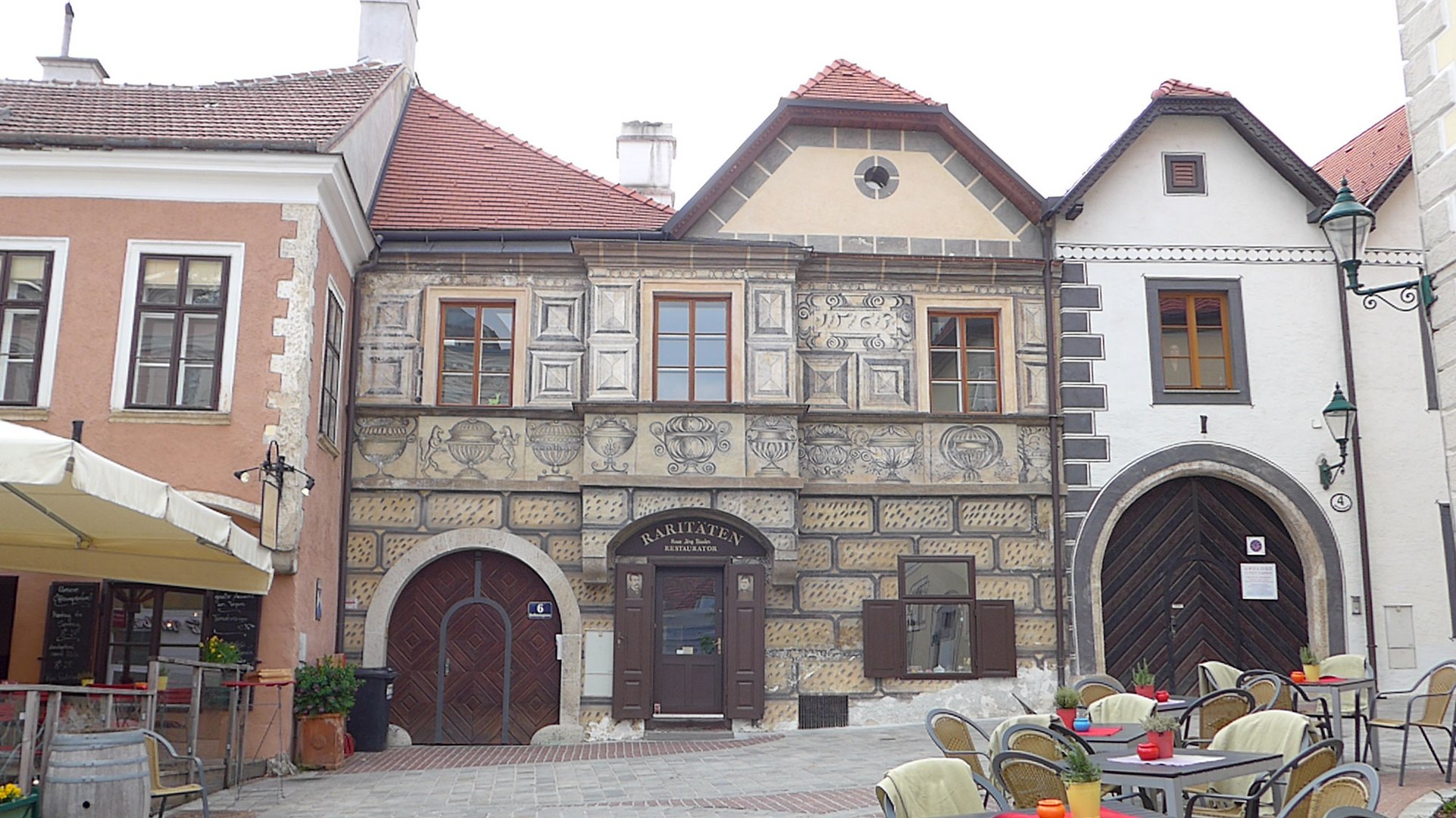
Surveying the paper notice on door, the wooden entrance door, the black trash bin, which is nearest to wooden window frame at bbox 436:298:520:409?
the wooden entrance door

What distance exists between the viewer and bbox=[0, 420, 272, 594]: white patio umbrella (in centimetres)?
721

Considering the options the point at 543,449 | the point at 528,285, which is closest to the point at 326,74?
the point at 528,285

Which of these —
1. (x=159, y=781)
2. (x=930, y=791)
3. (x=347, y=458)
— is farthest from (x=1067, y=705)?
(x=347, y=458)

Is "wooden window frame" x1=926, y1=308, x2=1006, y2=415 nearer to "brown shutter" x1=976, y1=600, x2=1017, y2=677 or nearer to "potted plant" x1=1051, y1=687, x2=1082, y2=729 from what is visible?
"brown shutter" x1=976, y1=600, x2=1017, y2=677

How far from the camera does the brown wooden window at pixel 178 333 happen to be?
12.3 meters

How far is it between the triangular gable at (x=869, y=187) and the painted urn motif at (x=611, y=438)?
97.0 inches

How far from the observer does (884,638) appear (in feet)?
47.7

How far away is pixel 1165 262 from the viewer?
15.5 m

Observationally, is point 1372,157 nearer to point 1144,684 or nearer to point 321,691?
point 1144,684

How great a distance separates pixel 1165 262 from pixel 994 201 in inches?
82.9

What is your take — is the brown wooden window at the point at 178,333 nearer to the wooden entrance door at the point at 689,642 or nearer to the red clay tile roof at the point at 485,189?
the red clay tile roof at the point at 485,189

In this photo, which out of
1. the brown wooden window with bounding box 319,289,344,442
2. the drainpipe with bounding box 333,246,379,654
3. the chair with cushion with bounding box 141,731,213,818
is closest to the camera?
the chair with cushion with bounding box 141,731,213,818

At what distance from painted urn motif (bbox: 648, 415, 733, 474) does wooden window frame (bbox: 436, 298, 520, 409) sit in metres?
1.71

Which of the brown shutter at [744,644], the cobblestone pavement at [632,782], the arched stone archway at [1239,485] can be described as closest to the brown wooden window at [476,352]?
the brown shutter at [744,644]
